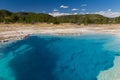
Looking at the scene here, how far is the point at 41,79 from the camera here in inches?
744

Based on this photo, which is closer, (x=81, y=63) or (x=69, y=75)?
(x=69, y=75)

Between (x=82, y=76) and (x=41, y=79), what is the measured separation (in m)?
3.56

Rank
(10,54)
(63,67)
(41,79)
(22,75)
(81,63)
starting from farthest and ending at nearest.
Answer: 1. (10,54)
2. (81,63)
3. (63,67)
4. (22,75)
5. (41,79)

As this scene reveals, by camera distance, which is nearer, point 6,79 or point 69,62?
point 6,79

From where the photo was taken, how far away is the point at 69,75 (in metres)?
20.3

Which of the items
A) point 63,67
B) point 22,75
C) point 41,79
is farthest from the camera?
point 63,67

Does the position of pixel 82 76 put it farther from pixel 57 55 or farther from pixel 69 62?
pixel 57 55

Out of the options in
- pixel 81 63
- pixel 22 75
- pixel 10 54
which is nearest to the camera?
pixel 22 75

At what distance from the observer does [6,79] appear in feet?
63.2

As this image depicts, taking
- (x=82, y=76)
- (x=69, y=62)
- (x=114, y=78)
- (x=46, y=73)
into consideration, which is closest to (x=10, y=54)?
(x=69, y=62)

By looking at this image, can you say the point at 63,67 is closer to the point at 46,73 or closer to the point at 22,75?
the point at 46,73

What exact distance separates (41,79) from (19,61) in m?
7.69

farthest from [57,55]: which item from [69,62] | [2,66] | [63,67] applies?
[2,66]

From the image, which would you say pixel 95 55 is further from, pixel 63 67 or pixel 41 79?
pixel 41 79
